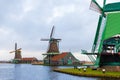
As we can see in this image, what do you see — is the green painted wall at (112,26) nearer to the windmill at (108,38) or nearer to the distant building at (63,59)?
the windmill at (108,38)

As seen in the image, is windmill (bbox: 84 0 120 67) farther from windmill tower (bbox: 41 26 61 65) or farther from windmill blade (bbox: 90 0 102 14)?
windmill tower (bbox: 41 26 61 65)

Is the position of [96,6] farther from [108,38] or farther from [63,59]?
[63,59]

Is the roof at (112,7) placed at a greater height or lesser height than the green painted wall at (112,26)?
greater

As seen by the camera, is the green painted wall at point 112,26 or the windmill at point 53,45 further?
the windmill at point 53,45

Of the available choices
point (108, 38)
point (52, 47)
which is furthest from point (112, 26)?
point (52, 47)

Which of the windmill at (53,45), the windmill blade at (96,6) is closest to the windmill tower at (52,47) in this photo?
the windmill at (53,45)

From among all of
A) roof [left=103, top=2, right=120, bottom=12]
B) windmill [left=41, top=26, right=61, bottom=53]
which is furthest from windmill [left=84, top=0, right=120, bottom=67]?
windmill [left=41, top=26, right=61, bottom=53]

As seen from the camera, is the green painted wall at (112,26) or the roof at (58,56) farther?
the roof at (58,56)

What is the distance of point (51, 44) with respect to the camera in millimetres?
154250

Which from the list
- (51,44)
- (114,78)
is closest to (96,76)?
(114,78)

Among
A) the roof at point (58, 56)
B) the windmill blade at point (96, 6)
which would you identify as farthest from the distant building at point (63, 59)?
the windmill blade at point (96, 6)

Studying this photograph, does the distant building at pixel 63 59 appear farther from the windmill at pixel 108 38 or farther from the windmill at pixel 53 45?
the windmill at pixel 108 38

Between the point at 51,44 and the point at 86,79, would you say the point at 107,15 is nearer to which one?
the point at 86,79

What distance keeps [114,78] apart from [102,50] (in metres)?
23.5
